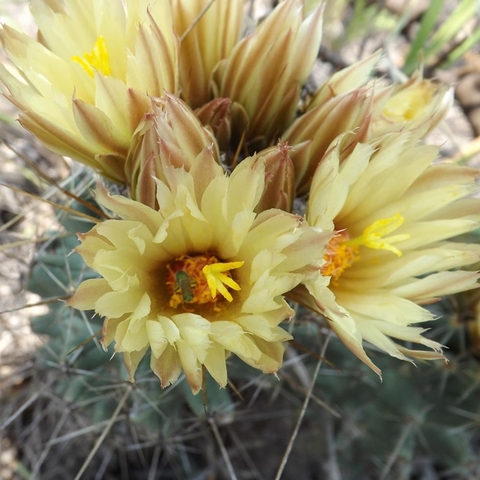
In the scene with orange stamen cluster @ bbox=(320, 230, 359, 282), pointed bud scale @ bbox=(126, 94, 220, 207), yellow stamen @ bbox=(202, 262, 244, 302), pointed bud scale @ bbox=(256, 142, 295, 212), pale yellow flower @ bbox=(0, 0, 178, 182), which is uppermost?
pale yellow flower @ bbox=(0, 0, 178, 182)

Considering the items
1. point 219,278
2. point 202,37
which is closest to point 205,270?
point 219,278

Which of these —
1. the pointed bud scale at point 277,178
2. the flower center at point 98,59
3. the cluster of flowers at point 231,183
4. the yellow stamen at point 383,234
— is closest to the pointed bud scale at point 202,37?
the cluster of flowers at point 231,183

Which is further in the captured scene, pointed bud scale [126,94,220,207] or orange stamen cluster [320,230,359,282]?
orange stamen cluster [320,230,359,282]

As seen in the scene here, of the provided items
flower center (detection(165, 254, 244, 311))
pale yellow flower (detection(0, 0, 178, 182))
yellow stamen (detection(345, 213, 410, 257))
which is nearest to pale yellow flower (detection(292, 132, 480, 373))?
yellow stamen (detection(345, 213, 410, 257))

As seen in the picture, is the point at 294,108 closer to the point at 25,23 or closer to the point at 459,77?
the point at 459,77

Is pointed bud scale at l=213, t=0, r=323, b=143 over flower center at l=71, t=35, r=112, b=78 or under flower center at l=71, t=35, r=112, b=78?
under

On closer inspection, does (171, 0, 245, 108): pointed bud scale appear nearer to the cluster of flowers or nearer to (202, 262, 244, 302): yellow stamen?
the cluster of flowers

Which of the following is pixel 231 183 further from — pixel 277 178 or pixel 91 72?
pixel 91 72
